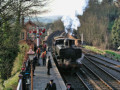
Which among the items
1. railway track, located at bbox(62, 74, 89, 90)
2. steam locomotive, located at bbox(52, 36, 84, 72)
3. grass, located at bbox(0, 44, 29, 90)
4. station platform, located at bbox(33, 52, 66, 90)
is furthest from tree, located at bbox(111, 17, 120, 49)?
station platform, located at bbox(33, 52, 66, 90)

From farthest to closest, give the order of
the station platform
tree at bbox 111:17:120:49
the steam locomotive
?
tree at bbox 111:17:120:49
the steam locomotive
the station platform

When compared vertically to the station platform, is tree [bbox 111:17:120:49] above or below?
above

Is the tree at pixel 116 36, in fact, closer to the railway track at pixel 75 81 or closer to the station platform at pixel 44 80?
the railway track at pixel 75 81

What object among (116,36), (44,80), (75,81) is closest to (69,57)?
(75,81)

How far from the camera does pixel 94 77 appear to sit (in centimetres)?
1512

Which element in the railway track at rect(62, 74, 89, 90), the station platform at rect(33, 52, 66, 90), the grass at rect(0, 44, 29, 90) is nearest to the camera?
the grass at rect(0, 44, 29, 90)

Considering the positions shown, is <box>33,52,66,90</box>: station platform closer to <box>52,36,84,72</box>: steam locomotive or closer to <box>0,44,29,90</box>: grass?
<box>52,36,84,72</box>: steam locomotive

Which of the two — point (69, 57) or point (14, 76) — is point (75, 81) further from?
point (14, 76)

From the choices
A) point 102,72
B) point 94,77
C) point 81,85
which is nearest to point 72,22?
point 102,72

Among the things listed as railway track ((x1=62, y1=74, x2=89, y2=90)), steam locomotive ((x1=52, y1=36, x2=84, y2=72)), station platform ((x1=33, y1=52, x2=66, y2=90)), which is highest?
steam locomotive ((x1=52, y1=36, x2=84, y2=72))

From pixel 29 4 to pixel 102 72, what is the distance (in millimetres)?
9633

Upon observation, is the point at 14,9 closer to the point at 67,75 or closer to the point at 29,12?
the point at 29,12

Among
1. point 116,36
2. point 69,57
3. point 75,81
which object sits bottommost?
point 75,81

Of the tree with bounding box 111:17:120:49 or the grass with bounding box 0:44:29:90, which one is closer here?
the grass with bounding box 0:44:29:90
